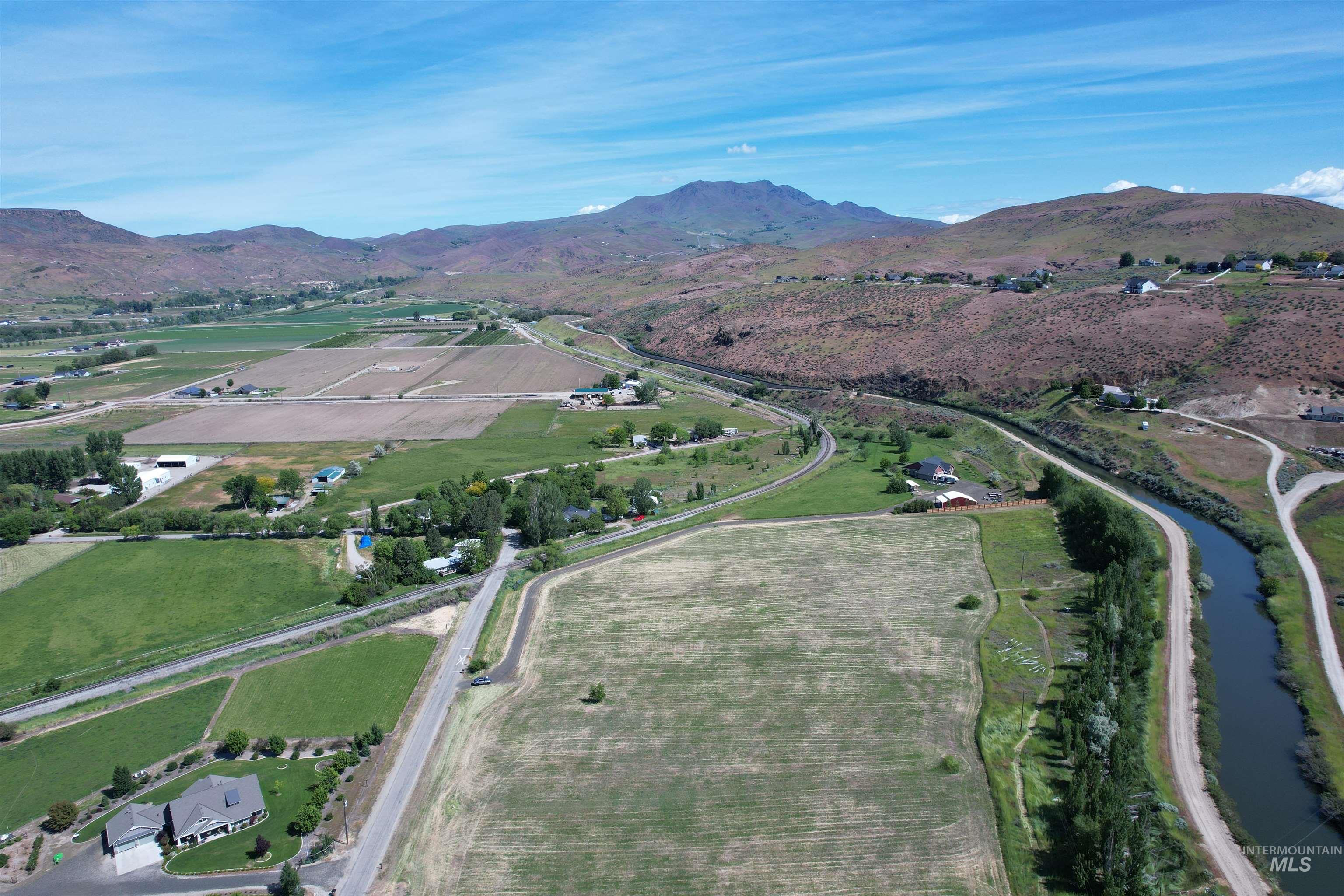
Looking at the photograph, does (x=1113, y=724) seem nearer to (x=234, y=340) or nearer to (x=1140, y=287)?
(x=1140, y=287)

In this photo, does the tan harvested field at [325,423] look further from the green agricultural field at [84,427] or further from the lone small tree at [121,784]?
the lone small tree at [121,784]

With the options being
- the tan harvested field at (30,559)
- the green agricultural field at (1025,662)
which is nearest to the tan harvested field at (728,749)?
the green agricultural field at (1025,662)

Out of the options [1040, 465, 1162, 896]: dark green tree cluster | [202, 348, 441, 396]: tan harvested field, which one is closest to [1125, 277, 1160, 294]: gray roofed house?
[1040, 465, 1162, 896]: dark green tree cluster

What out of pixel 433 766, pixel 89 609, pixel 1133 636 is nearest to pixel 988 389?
pixel 1133 636

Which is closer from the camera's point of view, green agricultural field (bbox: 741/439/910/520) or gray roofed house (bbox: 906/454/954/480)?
green agricultural field (bbox: 741/439/910/520)

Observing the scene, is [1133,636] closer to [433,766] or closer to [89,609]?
[433,766]

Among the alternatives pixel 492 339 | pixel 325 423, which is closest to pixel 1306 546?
pixel 325 423

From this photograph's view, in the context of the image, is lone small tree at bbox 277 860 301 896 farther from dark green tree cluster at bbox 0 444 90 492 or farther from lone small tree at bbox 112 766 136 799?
dark green tree cluster at bbox 0 444 90 492
